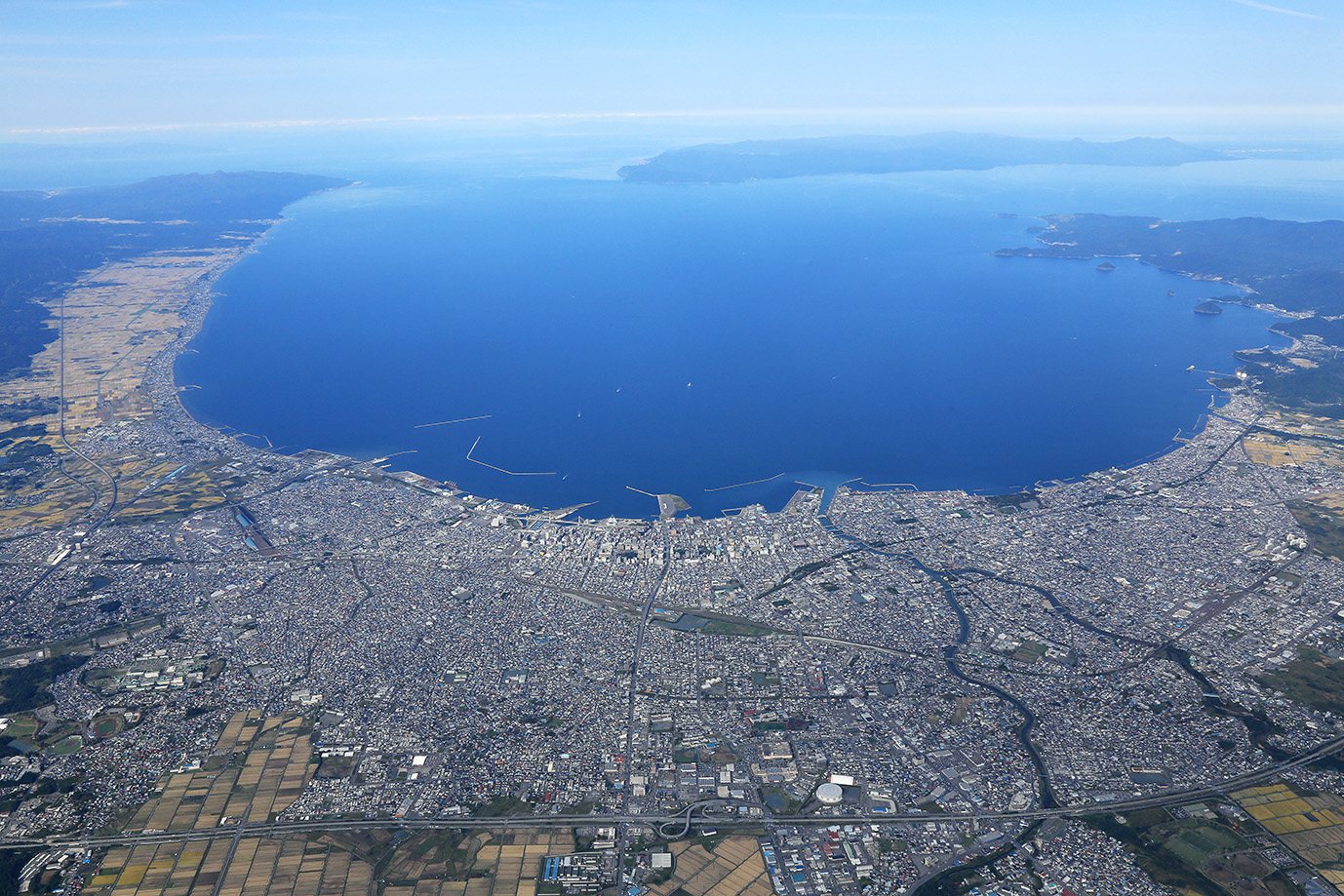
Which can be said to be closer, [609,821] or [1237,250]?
[609,821]

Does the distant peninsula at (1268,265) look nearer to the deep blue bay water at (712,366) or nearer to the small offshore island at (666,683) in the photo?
the deep blue bay water at (712,366)

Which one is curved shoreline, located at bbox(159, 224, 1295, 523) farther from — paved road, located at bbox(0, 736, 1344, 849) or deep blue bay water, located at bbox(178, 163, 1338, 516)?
paved road, located at bbox(0, 736, 1344, 849)

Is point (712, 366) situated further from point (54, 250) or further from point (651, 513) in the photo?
point (54, 250)

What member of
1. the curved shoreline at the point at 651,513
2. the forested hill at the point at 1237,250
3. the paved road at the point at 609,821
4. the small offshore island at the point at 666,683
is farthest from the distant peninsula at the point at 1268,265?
the paved road at the point at 609,821

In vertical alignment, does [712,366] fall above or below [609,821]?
above

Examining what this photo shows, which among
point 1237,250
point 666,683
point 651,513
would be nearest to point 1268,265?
point 1237,250

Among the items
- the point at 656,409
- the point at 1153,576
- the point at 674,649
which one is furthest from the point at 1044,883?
the point at 656,409

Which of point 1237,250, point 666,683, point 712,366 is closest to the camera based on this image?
point 666,683
